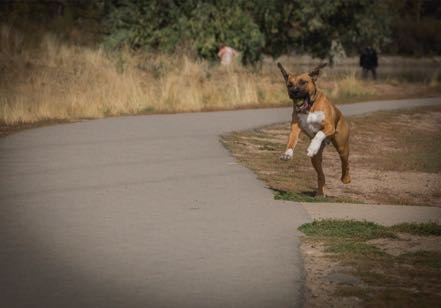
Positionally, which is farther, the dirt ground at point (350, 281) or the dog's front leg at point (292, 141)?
the dog's front leg at point (292, 141)

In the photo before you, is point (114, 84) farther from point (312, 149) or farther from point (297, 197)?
point (312, 149)

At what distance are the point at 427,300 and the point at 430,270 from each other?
96 centimetres

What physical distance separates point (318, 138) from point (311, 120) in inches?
9.5

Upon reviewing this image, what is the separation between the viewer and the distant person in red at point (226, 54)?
32875 millimetres

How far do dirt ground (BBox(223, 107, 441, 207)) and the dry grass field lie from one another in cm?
419

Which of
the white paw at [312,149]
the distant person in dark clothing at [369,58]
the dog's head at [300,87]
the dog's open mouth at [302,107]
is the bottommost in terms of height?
the distant person in dark clothing at [369,58]

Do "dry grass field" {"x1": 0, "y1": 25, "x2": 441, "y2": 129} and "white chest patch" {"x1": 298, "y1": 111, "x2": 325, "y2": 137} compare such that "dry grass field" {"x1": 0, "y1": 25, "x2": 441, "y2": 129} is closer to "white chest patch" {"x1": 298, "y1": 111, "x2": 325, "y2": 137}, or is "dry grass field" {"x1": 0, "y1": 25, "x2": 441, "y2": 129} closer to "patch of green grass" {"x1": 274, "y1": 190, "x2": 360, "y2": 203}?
"patch of green grass" {"x1": 274, "y1": 190, "x2": 360, "y2": 203}

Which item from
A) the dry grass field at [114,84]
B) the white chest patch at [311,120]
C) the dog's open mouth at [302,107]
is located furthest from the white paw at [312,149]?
the dry grass field at [114,84]

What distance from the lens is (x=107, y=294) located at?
6.70 meters

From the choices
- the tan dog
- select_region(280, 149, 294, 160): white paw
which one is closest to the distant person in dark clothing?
the tan dog

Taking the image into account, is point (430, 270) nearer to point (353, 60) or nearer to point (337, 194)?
point (337, 194)

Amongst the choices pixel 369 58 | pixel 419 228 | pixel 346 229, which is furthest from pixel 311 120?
pixel 369 58

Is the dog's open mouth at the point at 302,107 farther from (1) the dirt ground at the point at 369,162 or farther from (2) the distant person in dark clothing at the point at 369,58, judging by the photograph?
(2) the distant person in dark clothing at the point at 369,58

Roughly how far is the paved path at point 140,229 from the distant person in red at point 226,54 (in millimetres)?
17052
